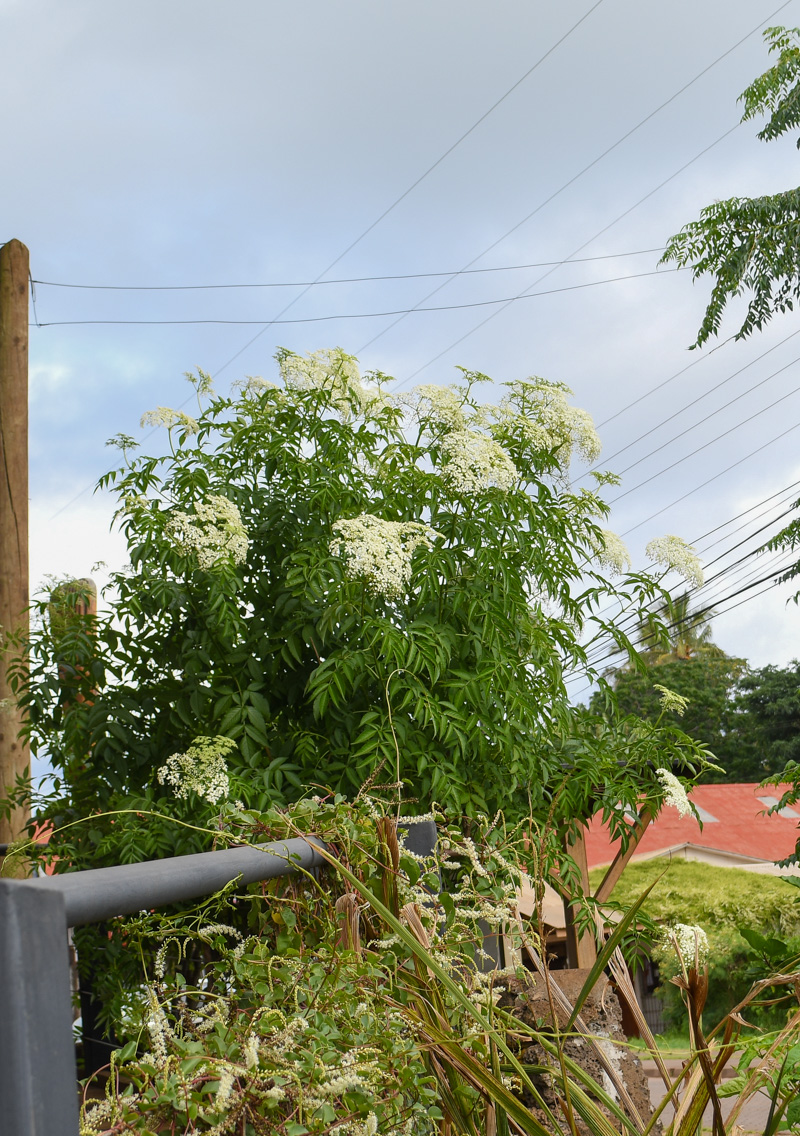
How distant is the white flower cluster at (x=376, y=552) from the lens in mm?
2428

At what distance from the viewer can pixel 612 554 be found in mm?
3285

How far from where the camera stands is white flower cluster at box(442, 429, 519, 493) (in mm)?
2809

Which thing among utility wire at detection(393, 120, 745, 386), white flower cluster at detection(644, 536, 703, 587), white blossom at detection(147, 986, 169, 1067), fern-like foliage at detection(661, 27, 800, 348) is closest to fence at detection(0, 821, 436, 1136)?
white blossom at detection(147, 986, 169, 1067)

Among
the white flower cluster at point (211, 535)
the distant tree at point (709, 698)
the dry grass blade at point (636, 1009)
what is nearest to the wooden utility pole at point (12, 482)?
the white flower cluster at point (211, 535)

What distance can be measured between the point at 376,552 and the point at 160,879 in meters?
1.76

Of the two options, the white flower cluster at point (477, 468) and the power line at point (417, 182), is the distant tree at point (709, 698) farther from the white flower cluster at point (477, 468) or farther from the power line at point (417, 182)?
the white flower cluster at point (477, 468)

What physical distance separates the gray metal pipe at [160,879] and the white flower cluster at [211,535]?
1.57m

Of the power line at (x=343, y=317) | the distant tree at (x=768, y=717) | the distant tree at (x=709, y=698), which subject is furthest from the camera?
the distant tree at (x=709, y=698)

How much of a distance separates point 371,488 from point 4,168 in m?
4.21

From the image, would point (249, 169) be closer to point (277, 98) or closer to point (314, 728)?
point (277, 98)

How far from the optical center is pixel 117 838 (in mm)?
2562

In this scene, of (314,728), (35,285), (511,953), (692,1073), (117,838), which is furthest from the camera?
(35,285)

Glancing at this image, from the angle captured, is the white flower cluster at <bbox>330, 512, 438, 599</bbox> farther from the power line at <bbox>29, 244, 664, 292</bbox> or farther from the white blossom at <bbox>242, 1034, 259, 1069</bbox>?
the power line at <bbox>29, 244, 664, 292</bbox>

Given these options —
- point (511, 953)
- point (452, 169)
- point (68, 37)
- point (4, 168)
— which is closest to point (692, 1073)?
point (511, 953)
